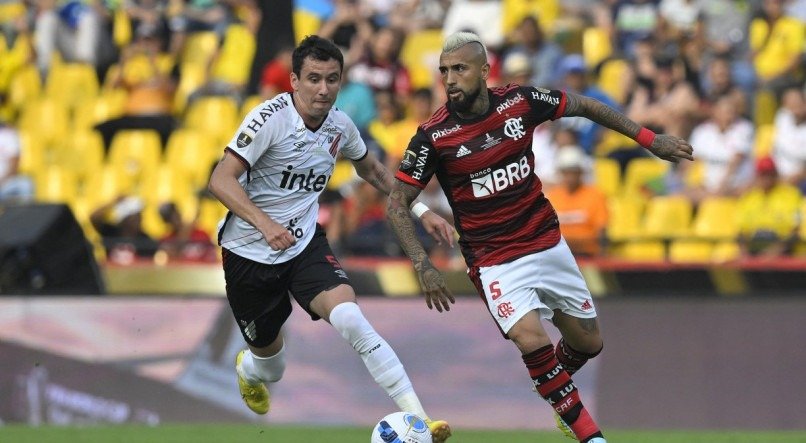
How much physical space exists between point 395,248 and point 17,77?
918cm

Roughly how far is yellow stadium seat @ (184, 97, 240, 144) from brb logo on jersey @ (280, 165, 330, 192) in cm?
889

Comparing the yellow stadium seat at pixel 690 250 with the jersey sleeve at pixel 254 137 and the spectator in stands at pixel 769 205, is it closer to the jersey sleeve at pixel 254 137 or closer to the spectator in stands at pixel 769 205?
the spectator in stands at pixel 769 205

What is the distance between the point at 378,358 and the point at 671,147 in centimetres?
233

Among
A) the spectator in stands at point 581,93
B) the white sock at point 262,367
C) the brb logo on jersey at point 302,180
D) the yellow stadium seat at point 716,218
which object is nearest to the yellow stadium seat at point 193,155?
the spectator in stands at point 581,93

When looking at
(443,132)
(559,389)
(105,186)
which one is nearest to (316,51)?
(443,132)

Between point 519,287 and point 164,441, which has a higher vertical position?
point 519,287

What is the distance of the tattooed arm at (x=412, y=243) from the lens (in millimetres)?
8969

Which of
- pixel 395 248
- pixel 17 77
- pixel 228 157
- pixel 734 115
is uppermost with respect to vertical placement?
pixel 228 157

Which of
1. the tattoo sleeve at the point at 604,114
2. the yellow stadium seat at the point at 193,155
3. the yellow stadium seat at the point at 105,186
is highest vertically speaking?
the tattoo sleeve at the point at 604,114

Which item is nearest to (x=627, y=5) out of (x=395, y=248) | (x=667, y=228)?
(x=667, y=228)

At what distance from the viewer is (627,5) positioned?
60.7 feet

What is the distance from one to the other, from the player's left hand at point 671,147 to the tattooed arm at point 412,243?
5.31 ft

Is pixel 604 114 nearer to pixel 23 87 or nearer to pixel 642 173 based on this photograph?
pixel 642 173

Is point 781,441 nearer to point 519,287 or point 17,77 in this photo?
point 519,287
